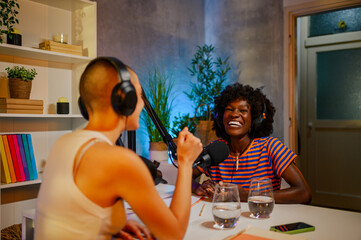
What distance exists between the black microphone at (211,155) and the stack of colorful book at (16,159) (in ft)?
4.88

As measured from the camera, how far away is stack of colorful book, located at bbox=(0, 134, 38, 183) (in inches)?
86.2

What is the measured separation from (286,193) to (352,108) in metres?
3.26

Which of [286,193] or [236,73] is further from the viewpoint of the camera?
[236,73]

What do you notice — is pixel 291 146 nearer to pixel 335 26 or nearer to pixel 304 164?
pixel 304 164

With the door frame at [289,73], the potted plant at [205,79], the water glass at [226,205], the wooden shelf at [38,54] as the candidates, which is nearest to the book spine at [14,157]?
the wooden shelf at [38,54]

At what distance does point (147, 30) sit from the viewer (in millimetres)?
3746

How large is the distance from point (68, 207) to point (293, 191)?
3.99ft

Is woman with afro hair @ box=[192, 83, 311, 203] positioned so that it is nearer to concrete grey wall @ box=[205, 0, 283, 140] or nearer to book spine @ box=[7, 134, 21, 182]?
book spine @ box=[7, 134, 21, 182]

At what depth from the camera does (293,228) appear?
117 centimetres

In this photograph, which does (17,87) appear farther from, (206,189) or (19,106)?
(206,189)

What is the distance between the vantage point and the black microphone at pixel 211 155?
131cm

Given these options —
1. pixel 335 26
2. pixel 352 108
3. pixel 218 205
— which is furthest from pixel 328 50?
pixel 218 205

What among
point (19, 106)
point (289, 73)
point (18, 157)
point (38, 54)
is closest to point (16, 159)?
point (18, 157)

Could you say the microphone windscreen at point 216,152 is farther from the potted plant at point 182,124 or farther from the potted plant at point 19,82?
the potted plant at point 182,124
